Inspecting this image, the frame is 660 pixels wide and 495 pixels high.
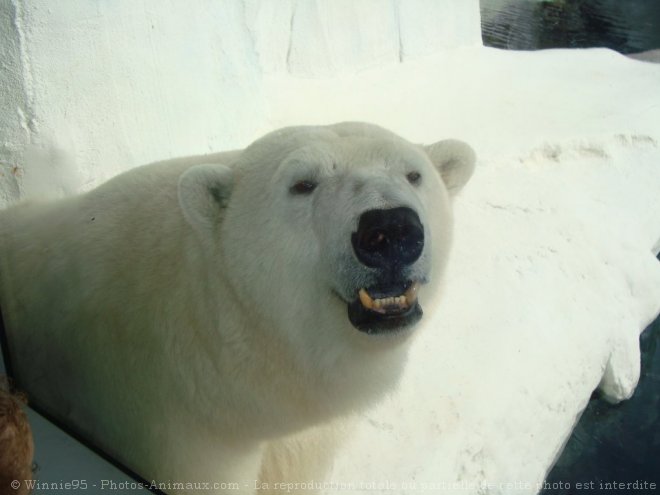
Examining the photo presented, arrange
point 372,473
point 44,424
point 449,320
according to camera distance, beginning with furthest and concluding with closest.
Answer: point 449,320 < point 372,473 < point 44,424

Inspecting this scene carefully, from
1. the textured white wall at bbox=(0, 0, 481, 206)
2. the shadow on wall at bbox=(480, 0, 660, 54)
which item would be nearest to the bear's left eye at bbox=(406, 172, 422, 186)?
the textured white wall at bbox=(0, 0, 481, 206)

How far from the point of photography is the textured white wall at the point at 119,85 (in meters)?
2.23

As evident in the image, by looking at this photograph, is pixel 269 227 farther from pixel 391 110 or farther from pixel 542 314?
pixel 391 110

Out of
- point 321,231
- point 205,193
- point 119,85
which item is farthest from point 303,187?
point 119,85

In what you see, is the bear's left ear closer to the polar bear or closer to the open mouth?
the polar bear

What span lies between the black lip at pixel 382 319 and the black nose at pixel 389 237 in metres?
0.18

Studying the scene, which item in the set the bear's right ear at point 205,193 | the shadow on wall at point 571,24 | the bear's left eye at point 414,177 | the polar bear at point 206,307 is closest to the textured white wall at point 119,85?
the polar bear at point 206,307

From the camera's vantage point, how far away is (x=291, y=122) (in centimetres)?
382

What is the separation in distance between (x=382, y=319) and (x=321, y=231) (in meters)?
0.31

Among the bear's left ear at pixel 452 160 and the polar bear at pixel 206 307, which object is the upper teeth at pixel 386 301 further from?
the bear's left ear at pixel 452 160

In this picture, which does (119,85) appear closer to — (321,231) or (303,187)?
(303,187)

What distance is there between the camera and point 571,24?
29.5ft

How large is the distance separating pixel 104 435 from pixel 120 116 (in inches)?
48.2

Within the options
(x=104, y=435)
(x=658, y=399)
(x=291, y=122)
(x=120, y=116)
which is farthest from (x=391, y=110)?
(x=104, y=435)
